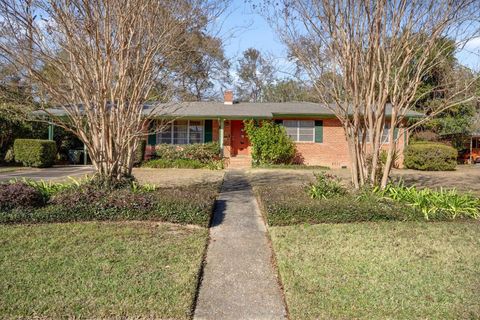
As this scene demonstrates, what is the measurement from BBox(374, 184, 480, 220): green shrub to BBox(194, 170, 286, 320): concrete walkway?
9.82ft

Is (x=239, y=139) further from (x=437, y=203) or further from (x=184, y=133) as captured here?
(x=437, y=203)

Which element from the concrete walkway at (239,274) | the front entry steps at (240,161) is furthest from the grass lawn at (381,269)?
the front entry steps at (240,161)

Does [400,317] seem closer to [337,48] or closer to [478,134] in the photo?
[337,48]

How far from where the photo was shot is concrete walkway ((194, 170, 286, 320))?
3.68 m

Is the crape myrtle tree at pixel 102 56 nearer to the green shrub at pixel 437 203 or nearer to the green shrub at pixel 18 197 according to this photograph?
the green shrub at pixel 18 197

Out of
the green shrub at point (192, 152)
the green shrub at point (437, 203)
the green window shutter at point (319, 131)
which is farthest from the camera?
the green window shutter at point (319, 131)

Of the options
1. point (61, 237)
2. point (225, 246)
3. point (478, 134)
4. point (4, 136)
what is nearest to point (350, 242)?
point (225, 246)

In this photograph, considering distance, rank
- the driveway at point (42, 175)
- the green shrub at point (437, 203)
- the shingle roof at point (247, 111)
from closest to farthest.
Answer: the green shrub at point (437, 203) → the driveway at point (42, 175) → the shingle roof at point (247, 111)

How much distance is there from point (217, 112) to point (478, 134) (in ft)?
72.2

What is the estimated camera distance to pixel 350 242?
5.59m

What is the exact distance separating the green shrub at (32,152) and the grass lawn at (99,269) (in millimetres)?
12670

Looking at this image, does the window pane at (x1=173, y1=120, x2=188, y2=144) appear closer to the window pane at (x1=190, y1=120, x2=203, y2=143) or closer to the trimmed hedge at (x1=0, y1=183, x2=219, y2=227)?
the window pane at (x1=190, y1=120, x2=203, y2=143)

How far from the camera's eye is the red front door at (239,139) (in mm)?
20766

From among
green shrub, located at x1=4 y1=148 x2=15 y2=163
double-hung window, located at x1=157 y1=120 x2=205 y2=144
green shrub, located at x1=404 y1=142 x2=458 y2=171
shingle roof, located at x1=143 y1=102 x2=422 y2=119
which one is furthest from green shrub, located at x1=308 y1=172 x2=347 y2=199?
green shrub, located at x1=4 y1=148 x2=15 y2=163
